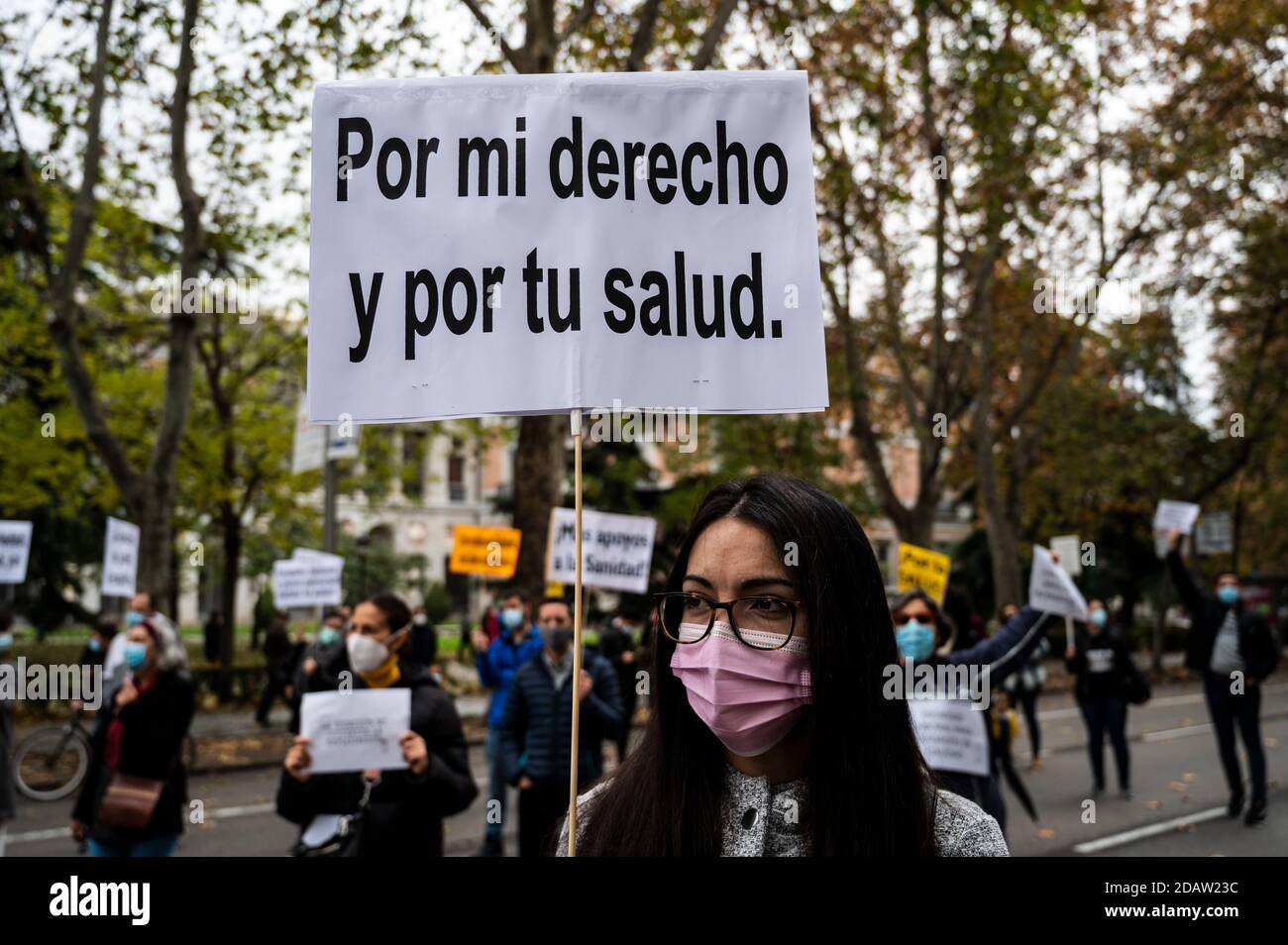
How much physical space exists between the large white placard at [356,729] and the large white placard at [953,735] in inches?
106

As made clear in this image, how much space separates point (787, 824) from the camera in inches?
75.3

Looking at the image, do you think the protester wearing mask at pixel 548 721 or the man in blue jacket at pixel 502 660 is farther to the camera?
the man in blue jacket at pixel 502 660

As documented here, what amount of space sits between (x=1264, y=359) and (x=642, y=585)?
19.6 metres

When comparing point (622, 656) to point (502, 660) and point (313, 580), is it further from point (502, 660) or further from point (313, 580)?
point (313, 580)

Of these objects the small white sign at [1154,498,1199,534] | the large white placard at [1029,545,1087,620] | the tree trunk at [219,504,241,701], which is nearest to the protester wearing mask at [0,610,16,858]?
the large white placard at [1029,545,1087,620]

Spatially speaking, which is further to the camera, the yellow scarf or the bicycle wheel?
the bicycle wheel

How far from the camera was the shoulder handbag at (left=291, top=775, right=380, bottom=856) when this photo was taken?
177 inches

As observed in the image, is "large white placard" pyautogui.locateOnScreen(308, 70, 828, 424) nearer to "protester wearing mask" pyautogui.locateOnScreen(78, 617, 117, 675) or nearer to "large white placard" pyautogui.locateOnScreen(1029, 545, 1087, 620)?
"large white placard" pyautogui.locateOnScreen(1029, 545, 1087, 620)

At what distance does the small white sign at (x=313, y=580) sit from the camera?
14305mm

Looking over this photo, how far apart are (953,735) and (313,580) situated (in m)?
10.0

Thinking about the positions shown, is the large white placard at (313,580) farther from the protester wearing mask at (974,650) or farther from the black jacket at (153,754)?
the protester wearing mask at (974,650)

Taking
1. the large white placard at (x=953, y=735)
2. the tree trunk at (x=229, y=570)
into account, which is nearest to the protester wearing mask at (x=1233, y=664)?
the large white placard at (x=953, y=735)

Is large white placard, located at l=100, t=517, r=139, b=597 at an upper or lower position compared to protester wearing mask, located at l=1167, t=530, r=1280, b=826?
upper

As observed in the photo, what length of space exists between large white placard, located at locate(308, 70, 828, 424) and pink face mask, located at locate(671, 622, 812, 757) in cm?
53
